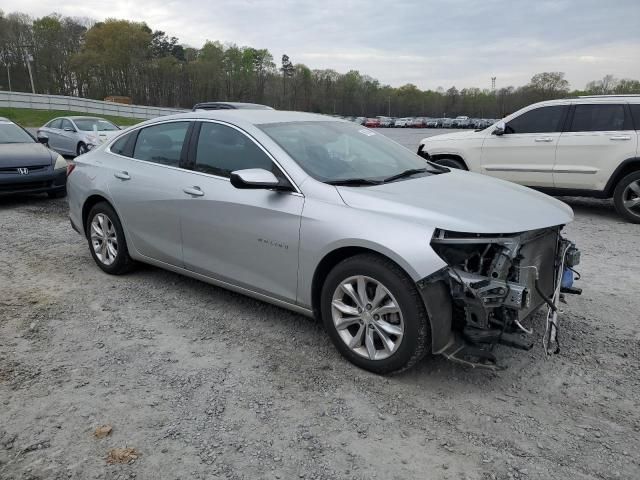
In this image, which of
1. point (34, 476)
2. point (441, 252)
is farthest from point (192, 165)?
point (34, 476)

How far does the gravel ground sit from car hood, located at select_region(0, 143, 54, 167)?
4809mm

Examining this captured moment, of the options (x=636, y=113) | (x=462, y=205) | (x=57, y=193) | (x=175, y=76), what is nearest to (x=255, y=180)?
(x=462, y=205)

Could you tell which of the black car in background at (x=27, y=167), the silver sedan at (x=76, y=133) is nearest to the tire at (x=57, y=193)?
the black car in background at (x=27, y=167)

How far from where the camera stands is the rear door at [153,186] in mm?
4344

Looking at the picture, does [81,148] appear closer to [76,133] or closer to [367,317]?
[76,133]

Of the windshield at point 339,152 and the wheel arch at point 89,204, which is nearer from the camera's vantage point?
the windshield at point 339,152

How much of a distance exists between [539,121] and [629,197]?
1836mm

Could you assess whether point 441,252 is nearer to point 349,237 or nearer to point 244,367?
point 349,237

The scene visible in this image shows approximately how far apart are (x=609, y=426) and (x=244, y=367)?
216 centimetres

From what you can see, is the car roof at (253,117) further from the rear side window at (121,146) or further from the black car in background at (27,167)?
the black car in background at (27,167)

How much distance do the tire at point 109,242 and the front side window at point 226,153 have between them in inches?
50.5

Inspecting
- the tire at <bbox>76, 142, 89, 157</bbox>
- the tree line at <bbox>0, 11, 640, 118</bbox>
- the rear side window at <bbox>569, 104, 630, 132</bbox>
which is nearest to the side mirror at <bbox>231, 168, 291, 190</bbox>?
the rear side window at <bbox>569, 104, 630, 132</bbox>

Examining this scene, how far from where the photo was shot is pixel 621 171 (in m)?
7.64

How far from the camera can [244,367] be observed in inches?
134
